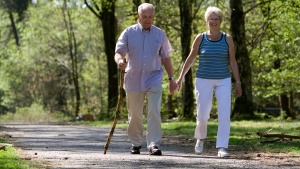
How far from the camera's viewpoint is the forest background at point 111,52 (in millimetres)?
25953

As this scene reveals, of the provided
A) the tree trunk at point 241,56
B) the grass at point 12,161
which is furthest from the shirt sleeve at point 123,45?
the tree trunk at point 241,56

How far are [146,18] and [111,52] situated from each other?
23788 mm

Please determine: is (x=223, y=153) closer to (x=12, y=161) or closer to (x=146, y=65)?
(x=146, y=65)

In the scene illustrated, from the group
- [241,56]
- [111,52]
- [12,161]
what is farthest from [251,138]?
[111,52]

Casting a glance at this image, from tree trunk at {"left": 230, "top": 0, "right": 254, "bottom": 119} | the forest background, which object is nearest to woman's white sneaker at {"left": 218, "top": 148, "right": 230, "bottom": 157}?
the forest background

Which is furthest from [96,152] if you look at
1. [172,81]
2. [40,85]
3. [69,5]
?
[40,85]

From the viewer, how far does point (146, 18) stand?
10539 mm

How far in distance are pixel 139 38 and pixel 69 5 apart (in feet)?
150

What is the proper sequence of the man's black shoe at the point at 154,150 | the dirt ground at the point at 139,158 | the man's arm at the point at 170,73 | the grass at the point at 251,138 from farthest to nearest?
the grass at the point at 251,138
the man's arm at the point at 170,73
the man's black shoe at the point at 154,150
the dirt ground at the point at 139,158

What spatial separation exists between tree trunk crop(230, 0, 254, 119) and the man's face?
1262 centimetres

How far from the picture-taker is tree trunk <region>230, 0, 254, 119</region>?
22.9 metres

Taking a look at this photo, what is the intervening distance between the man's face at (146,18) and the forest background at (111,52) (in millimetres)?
11661

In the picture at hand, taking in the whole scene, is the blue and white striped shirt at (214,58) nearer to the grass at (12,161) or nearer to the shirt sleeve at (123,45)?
the shirt sleeve at (123,45)

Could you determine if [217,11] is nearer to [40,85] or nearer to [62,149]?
[62,149]
